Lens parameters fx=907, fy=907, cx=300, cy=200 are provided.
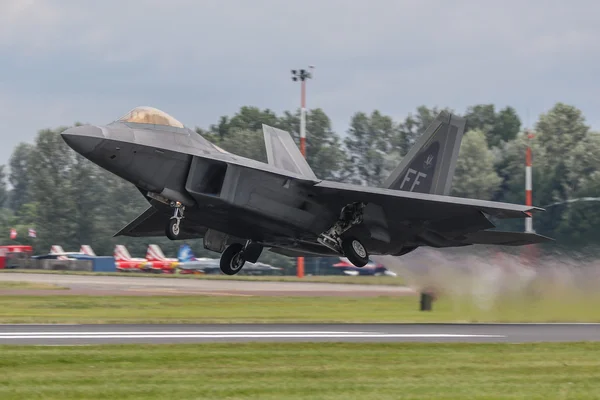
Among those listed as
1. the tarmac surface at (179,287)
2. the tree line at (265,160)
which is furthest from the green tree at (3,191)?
the tarmac surface at (179,287)

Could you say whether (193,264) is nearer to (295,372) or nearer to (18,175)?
(295,372)

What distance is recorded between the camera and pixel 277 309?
1103 inches

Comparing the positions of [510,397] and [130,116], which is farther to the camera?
[130,116]

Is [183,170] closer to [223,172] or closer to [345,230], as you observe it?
[223,172]

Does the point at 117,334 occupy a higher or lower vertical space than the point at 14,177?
lower

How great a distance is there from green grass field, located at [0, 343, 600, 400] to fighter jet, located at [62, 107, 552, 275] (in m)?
3.88

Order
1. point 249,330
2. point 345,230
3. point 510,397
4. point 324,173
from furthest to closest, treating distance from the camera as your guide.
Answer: point 324,173, point 345,230, point 249,330, point 510,397

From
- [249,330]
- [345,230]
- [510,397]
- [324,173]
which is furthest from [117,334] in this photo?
[324,173]

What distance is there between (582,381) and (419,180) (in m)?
10.3

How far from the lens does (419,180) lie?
72.8ft

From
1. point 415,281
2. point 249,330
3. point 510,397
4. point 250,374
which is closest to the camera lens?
point 510,397

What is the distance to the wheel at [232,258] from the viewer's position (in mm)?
20422

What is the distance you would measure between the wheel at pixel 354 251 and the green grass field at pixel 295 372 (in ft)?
14.6

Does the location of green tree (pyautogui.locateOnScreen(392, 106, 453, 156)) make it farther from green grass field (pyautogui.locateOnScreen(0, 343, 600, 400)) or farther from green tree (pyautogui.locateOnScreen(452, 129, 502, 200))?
green grass field (pyautogui.locateOnScreen(0, 343, 600, 400))
